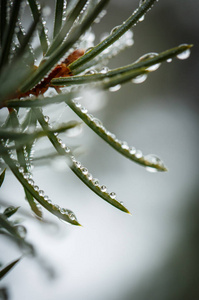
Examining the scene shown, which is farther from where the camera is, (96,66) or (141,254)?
(141,254)

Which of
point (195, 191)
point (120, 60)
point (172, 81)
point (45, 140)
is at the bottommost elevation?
point (195, 191)

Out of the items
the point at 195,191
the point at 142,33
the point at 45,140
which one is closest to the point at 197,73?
the point at 142,33

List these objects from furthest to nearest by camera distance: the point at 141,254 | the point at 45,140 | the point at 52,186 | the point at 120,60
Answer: the point at 141,254
the point at 120,60
the point at 52,186
the point at 45,140

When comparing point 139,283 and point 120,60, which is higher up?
point 120,60

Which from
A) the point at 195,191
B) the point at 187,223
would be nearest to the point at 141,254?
the point at 187,223

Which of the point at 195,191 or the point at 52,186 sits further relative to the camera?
the point at 195,191

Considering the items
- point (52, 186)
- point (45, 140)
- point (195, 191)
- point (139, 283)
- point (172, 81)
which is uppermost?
point (172, 81)

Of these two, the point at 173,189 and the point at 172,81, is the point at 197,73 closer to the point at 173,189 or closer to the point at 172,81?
the point at 172,81

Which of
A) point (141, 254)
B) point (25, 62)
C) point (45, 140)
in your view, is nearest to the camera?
point (25, 62)

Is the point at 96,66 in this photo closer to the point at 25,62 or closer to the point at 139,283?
the point at 25,62

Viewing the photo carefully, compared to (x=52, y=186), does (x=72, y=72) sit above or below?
below
